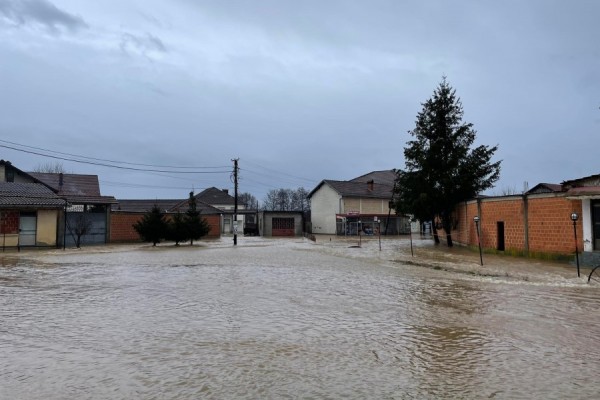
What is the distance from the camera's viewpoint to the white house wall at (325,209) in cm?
6400

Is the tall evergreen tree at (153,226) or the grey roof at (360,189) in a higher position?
the grey roof at (360,189)

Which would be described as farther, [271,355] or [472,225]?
[472,225]

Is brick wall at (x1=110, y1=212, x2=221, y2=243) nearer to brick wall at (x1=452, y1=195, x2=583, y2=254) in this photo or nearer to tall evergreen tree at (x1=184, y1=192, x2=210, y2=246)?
tall evergreen tree at (x1=184, y1=192, x2=210, y2=246)

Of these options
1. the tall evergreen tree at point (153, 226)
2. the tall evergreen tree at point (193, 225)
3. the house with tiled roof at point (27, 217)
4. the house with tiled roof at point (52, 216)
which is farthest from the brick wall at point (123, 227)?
the tall evergreen tree at point (193, 225)

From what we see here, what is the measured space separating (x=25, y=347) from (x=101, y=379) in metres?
2.24

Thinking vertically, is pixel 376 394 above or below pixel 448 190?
below

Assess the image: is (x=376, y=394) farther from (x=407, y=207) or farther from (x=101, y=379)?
(x=407, y=207)

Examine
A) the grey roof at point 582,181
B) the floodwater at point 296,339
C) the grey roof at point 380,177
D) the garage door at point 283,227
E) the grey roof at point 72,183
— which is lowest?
the floodwater at point 296,339

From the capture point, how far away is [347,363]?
6.34m

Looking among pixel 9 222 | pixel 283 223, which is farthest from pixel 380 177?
pixel 9 222

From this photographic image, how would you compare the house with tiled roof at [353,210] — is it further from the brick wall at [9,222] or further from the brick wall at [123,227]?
the brick wall at [9,222]

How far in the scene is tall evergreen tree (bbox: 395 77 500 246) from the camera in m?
32.9

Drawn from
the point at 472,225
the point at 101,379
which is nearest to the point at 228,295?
the point at 101,379

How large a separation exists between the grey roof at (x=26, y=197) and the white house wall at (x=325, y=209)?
3708 centimetres
